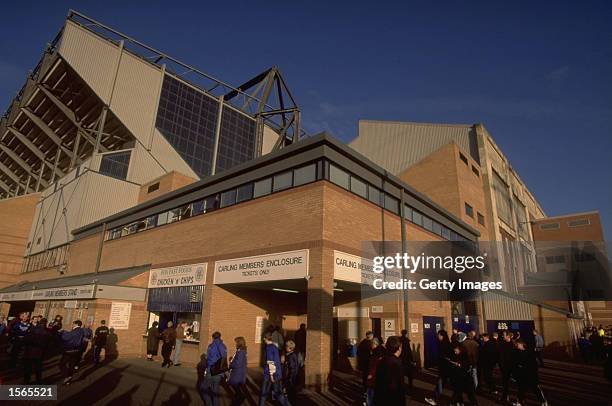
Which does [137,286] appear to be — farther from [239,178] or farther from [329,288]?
[329,288]

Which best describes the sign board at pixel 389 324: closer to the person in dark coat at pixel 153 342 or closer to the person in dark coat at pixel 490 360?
the person in dark coat at pixel 490 360

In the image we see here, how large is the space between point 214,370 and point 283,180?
25.4 ft

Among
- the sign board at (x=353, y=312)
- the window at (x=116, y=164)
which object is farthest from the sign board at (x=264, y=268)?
the window at (x=116, y=164)

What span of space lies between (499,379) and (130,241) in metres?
19.7

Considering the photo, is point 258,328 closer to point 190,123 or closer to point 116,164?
point 116,164

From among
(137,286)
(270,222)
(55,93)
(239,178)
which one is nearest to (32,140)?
(55,93)

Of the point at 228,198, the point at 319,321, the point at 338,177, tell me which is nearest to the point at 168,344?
the point at 228,198

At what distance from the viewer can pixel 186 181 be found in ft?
90.0

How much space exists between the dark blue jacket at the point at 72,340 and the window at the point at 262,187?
745cm

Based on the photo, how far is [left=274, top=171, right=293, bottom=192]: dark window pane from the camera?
13.9m

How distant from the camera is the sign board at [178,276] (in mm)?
15699

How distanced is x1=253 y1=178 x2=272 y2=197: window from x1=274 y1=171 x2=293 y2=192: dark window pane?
340mm

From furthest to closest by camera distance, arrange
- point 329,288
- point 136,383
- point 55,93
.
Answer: point 55,93, point 329,288, point 136,383

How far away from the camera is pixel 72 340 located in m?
10.7
